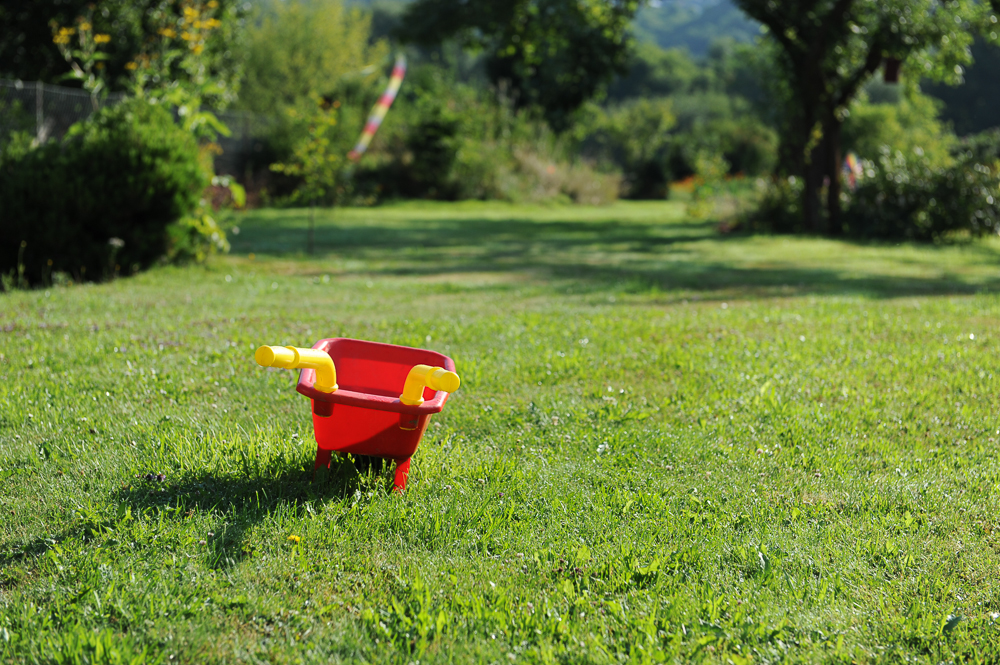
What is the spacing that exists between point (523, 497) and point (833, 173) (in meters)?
15.0

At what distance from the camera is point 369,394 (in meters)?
3.21

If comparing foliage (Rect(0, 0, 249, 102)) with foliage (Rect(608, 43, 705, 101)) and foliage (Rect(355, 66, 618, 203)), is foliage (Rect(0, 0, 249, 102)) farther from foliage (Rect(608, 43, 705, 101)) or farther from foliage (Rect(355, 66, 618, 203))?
foliage (Rect(608, 43, 705, 101))

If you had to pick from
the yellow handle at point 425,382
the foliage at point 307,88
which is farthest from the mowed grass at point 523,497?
the foliage at point 307,88

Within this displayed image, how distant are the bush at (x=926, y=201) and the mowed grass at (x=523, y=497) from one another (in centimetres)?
945

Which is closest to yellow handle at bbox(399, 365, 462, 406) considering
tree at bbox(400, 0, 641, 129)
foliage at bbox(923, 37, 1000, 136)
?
tree at bbox(400, 0, 641, 129)

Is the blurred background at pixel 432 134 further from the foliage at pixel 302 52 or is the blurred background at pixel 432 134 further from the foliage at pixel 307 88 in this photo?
the foliage at pixel 302 52

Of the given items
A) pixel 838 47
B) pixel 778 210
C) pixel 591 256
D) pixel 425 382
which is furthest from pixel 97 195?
pixel 838 47

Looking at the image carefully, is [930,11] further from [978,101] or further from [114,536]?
[978,101]

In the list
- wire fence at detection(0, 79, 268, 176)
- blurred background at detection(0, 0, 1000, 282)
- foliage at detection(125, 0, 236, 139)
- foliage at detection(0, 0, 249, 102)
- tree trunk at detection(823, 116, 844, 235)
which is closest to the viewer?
blurred background at detection(0, 0, 1000, 282)

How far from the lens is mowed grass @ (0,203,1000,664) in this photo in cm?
237

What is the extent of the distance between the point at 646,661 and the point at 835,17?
51.2ft

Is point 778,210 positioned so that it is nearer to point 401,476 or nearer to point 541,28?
point 541,28

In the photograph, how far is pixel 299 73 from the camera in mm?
42844

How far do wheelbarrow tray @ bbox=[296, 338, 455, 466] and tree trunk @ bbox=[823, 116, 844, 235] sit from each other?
1444cm
